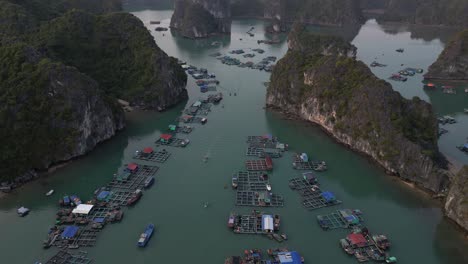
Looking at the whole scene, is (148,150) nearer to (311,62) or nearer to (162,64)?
(162,64)

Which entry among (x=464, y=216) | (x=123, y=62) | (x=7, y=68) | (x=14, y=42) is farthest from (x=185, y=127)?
(x=464, y=216)

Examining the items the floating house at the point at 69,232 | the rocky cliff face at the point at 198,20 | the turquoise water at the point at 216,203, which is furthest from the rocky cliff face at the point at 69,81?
the rocky cliff face at the point at 198,20

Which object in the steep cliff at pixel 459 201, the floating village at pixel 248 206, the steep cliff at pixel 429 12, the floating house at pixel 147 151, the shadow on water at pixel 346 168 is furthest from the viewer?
the steep cliff at pixel 429 12

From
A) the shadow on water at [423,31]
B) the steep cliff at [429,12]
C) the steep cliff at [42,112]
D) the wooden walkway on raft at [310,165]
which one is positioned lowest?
the wooden walkway on raft at [310,165]

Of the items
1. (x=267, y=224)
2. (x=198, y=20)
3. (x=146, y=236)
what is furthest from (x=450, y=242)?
(x=198, y=20)

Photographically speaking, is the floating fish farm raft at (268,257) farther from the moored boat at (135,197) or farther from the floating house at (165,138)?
the floating house at (165,138)

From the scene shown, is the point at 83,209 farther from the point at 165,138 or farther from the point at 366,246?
the point at 366,246

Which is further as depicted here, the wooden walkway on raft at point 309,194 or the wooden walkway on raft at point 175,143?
the wooden walkway on raft at point 175,143
